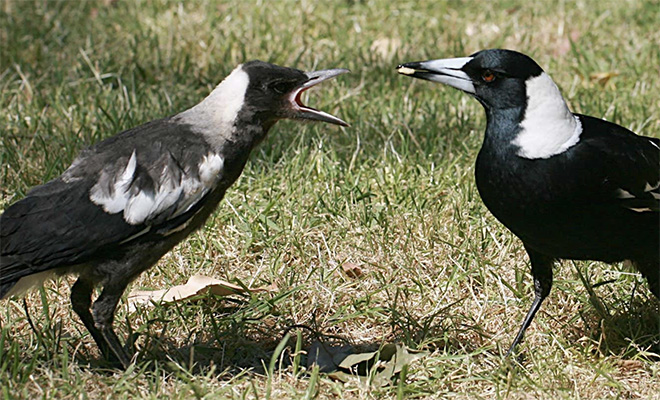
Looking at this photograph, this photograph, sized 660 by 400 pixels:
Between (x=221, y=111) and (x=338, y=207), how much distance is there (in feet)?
3.27

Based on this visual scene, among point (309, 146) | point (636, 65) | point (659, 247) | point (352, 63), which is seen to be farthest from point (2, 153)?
point (636, 65)

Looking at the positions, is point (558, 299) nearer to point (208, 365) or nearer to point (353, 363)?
point (353, 363)

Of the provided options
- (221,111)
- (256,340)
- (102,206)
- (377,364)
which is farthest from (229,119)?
(377,364)

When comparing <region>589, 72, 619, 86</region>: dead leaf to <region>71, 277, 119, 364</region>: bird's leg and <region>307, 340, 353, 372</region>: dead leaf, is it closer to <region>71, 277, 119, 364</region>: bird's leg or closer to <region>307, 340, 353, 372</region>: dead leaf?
<region>307, 340, 353, 372</region>: dead leaf

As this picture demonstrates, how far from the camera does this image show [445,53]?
5.66 m

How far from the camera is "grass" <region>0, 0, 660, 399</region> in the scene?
308 cm

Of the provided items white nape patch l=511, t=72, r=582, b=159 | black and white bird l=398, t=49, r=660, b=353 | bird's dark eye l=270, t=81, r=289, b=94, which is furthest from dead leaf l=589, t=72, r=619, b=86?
bird's dark eye l=270, t=81, r=289, b=94

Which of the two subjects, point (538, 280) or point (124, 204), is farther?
point (538, 280)

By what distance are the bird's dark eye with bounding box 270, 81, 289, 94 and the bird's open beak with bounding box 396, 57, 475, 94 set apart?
39 cm

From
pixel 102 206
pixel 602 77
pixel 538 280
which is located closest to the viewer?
pixel 102 206

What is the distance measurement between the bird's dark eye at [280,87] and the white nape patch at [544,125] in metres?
0.79

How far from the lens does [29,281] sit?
2.93 metres

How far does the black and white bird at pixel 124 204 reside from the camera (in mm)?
2826

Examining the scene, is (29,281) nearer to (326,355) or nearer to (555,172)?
(326,355)
